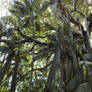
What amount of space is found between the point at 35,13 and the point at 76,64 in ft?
13.4

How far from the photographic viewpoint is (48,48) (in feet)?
20.6

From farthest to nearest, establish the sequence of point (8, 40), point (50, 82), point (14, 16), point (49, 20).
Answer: point (49, 20) < point (14, 16) < point (8, 40) < point (50, 82)

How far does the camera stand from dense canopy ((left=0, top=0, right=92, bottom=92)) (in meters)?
4.37

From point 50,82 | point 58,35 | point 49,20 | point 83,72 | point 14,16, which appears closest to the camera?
point 50,82

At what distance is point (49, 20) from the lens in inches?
338

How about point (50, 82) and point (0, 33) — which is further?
point (0, 33)

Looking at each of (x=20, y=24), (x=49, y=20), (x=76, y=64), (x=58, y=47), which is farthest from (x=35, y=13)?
(x=76, y=64)

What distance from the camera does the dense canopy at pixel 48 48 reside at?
14.3ft

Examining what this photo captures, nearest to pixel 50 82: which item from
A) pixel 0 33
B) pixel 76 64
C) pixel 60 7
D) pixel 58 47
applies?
pixel 76 64

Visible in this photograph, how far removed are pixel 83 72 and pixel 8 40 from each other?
436 cm

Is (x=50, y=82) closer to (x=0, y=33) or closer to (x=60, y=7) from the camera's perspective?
(x=0, y=33)

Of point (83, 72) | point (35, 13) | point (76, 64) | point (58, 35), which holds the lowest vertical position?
point (83, 72)

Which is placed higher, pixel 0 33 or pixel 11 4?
pixel 11 4

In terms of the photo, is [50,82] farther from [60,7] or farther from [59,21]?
[60,7]
